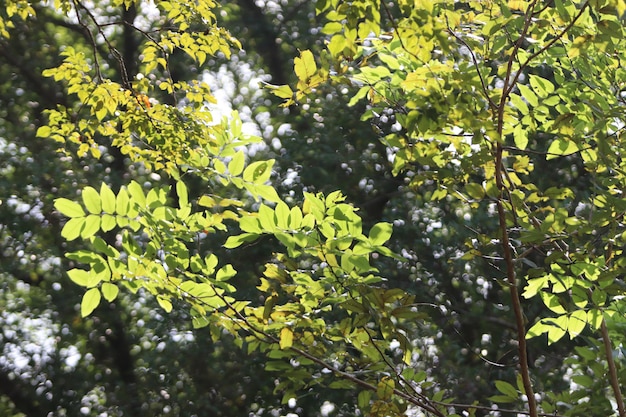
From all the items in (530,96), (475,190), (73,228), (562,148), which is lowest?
(73,228)

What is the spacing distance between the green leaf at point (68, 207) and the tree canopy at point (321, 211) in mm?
15

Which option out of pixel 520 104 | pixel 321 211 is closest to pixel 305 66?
pixel 321 211

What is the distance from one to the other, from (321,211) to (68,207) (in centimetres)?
52

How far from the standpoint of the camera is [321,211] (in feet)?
5.51

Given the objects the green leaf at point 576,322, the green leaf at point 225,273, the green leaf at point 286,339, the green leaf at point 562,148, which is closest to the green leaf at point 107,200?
the green leaf at point 225,273

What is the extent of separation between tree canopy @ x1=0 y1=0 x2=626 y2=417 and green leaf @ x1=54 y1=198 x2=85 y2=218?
0.02 metres

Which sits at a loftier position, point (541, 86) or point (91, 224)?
point (541, 86)

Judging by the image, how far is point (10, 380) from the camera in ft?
24.2

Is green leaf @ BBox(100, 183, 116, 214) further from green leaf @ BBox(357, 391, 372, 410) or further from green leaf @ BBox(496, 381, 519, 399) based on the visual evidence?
green leaf @ BBox(496, 381, 519, 399)

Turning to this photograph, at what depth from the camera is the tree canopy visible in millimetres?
1646

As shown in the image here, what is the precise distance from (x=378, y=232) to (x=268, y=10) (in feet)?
24.9

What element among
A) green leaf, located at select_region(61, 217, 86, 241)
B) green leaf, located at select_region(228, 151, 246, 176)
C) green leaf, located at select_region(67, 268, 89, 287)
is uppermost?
green leaf, located at select_region(228, 151, 246, 176)

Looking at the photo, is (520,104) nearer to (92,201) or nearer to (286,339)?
(286,339)

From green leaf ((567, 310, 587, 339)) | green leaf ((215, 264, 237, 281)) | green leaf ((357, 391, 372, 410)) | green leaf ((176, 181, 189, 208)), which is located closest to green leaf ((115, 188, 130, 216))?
green leaf ((176, 181, 189, 208))
